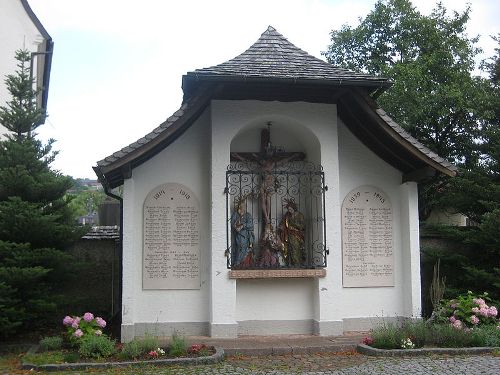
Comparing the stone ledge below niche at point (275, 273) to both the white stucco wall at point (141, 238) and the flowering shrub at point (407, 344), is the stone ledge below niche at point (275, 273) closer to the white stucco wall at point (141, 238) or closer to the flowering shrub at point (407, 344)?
the white stucco wall at point (141, 238)

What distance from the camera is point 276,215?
10.8 metres

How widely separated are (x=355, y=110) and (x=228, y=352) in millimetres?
4701

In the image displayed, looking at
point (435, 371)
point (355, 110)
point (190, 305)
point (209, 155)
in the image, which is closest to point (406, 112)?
point (355, 110)

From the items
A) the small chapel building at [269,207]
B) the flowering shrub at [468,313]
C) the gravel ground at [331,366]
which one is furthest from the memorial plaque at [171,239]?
the flowering shrub at [468,313]

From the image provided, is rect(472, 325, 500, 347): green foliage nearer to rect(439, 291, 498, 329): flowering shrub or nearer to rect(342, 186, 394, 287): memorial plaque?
rect(439, 291, 498, 329): flowering shrub

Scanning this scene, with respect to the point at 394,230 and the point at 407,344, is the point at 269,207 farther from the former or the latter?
the point at 407,344

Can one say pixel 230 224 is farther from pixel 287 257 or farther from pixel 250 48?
pixel 250 48

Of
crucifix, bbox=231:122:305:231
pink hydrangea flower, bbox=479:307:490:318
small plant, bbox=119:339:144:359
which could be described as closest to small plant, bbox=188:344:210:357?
small plant, bbox=119:339:144:359

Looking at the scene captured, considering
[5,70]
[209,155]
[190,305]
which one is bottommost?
[190,305]

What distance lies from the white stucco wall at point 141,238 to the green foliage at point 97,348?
1103 millimetres

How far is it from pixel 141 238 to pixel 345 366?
13.4 ft

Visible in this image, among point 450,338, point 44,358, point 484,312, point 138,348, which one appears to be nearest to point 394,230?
point 484,312

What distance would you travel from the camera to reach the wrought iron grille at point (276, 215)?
33.3 ft

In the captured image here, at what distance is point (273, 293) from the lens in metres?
10.1
